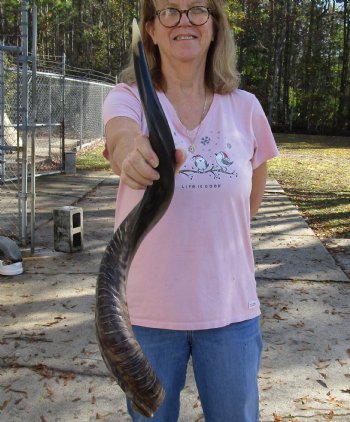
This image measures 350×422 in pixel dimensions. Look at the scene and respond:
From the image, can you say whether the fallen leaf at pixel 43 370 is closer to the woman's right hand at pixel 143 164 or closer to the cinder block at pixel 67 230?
the cinder block at pixel 67 230

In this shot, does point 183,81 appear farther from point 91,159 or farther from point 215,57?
point 91,159

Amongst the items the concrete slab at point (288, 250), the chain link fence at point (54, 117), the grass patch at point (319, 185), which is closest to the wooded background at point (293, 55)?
the grass patch at point (319, 185)

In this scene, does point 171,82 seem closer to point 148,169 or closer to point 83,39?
point 148,169

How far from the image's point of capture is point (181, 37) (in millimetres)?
1789

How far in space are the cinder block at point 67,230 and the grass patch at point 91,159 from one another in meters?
7.04

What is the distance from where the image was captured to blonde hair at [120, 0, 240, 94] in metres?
1.88

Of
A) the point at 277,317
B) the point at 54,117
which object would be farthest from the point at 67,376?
the point at 54,117

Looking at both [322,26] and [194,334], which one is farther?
[322,26]

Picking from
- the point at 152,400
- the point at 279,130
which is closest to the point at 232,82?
the point at 152,400

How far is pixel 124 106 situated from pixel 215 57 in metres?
0.45

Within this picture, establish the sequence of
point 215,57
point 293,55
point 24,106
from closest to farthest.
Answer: point 215,57, point 24,106, point 293,55

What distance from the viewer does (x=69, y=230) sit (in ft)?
20.1

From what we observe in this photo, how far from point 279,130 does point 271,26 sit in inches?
313

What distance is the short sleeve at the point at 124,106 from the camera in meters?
1.70
